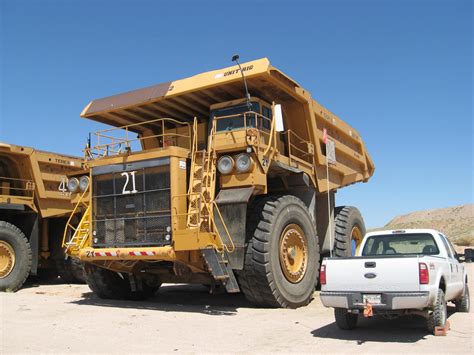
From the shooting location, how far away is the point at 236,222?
8.84 meters

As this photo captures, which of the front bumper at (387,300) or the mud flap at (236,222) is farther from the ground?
the mud flap at (236,222)

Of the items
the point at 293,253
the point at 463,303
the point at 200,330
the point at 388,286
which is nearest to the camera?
the point at 388,286

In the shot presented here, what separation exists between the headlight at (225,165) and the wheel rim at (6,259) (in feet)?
22.8

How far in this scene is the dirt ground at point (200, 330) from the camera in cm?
624

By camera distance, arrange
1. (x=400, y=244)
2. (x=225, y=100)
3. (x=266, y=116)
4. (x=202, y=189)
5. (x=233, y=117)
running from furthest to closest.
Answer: (x=225, y=100) → (x=266, y=116) → (x=233, y=117) → (x=202, y=189) → (x=400, y=244)

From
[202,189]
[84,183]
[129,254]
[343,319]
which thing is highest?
[84,183]

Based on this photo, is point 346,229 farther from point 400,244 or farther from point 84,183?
point 84,183

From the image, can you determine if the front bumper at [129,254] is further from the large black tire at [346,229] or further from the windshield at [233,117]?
the large black tire at [346,229]

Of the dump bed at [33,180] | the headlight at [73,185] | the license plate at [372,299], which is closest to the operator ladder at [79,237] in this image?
the headlight at [73,185]

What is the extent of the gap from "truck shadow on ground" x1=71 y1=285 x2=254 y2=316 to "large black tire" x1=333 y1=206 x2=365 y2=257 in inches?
120

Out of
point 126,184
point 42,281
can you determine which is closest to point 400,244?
point 126,184

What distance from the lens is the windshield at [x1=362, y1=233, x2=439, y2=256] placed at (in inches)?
319

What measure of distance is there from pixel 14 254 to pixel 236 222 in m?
7.21

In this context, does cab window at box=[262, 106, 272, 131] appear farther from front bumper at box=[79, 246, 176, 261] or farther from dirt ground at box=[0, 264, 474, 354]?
dirt ground at box=[0, 264, 474, 354]
